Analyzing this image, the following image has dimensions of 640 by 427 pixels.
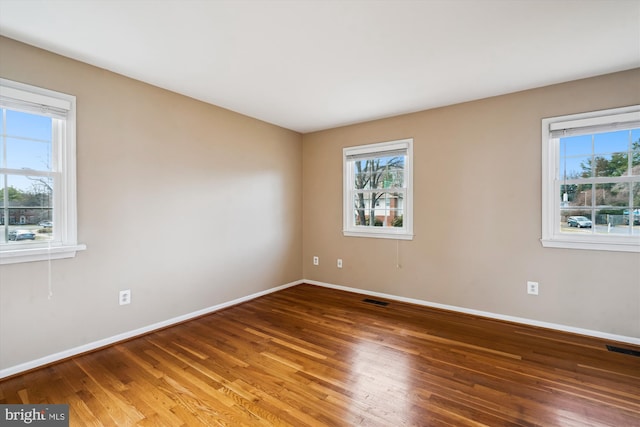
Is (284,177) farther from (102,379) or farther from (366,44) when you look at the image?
(102,379)

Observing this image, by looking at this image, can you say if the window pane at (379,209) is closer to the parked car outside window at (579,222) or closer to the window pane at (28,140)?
the parked car outside window at (579,222)

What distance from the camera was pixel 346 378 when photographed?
7.03 feet

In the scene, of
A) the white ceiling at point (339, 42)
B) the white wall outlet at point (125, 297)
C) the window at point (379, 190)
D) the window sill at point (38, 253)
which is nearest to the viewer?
the white ceiling at point (339, 42)

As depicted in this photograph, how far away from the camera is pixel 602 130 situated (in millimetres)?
2799

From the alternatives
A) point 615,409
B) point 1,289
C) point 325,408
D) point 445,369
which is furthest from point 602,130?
point 1,289

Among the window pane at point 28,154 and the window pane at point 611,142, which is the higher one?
the window pane at point 611,142

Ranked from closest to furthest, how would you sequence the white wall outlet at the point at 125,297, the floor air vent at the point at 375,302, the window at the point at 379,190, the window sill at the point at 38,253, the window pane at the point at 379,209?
the window sill at the point at 38,253
the white wall outlet at the point at 125,297
the floor air vent at the point at 375,302
the window at the point at 379,190
the window pane at the point at 379,209

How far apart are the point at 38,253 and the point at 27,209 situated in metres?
0.36

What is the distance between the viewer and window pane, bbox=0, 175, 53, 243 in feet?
7.31

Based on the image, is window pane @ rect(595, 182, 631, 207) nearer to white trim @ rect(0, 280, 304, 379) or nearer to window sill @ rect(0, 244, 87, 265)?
white trim @ rect(0, 280, 304, 379)

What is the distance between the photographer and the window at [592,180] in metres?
2.71

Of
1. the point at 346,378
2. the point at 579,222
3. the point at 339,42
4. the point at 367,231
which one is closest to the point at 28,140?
the point at 339,42

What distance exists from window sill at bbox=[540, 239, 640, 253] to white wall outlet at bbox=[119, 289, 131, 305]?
4168 mm

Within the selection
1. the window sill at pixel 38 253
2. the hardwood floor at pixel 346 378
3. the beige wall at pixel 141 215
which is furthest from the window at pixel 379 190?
the window sill at pixel 38 253
